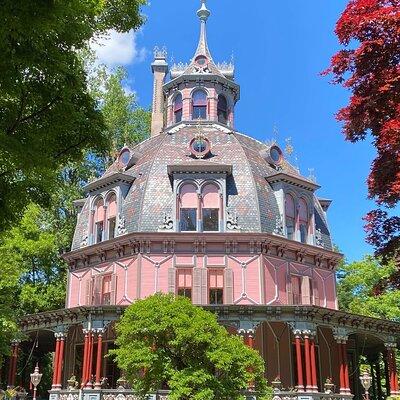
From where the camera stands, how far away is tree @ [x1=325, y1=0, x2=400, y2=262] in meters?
9.50

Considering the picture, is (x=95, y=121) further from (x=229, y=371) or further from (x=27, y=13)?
(x=229, y=371)

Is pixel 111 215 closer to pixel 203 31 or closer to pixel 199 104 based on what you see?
pixel 199 104

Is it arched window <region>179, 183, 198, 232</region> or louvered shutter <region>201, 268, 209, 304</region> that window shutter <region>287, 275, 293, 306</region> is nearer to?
louvered shutter <region>201, 268, 209, 304</region>

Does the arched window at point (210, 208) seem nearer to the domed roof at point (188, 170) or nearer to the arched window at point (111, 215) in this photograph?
the domed roof at point (188, 170)

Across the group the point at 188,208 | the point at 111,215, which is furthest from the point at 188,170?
the point at 111,215

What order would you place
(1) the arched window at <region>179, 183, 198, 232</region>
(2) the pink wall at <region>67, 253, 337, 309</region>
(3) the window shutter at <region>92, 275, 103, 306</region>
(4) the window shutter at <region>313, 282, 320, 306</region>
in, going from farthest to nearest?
(4) the window shutter at <region>313, 282, 320, 306</region> < (3) the window shutter at <region>92, 275, 103, 306</region> < (1) the arched window at <region>179, 183, 198, 232</region> < (2) the pink wall at <region>67, 253, 337, 309</region>

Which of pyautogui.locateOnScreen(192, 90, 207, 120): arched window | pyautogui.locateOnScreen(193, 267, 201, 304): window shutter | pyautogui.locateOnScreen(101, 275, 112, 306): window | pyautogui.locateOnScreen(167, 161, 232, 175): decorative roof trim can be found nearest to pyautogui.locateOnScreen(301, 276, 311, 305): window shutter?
pyautogui.locateOnScreen(193, 267, 201, 304): window shutter

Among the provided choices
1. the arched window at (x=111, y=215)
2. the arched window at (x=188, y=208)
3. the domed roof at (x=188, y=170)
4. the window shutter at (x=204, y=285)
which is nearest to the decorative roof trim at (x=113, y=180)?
the domed roof at (x=188, y=170)

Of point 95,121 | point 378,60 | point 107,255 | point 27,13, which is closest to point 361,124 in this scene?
point 378,60

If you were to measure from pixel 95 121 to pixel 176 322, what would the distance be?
9087 mm

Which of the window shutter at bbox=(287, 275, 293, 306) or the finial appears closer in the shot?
the window shutter at bbox=(287, 275, 293, 306)

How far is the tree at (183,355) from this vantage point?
637 inches

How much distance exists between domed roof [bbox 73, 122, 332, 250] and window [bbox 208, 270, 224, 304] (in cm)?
246

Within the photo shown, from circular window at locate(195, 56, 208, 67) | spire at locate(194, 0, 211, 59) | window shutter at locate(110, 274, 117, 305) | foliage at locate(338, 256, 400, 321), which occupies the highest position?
spire at locate(194, 0, 211, 59)
